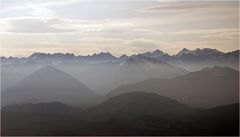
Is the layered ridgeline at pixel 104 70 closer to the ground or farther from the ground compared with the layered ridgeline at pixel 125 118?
farther from the ground

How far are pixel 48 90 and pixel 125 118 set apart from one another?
0.55 m

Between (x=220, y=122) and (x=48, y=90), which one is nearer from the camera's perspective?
(x=220, y=122)

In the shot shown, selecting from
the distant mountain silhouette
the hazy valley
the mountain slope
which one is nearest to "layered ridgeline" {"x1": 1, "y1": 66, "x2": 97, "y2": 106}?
the hazy valley

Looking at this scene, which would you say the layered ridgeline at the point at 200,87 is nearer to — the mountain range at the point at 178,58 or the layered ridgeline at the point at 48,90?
the mountain range at the point at 178,58

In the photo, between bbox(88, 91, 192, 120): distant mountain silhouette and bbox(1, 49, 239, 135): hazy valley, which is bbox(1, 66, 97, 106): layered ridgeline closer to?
bbox(1, 49, 239, 135): hazy valley

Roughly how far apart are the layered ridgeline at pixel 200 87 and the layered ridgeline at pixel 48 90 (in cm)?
20

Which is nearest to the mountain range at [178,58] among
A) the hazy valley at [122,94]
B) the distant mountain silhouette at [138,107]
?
the hazy valley at [122,94]

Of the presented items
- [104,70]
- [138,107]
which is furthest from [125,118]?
[104,70]

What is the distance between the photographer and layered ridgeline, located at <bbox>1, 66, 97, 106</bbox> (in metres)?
A: 2.79

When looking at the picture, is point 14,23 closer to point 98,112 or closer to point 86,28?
point 86,28

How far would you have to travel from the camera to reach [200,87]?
2754 mm

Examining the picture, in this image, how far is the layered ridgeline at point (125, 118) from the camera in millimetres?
2711

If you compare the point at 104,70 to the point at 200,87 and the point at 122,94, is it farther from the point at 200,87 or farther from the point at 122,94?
the point at 200,87

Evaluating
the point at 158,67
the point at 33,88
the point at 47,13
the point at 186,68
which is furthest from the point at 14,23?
the point at 186,68
